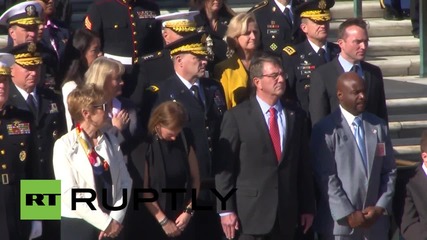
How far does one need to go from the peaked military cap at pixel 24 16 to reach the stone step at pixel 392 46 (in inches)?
202

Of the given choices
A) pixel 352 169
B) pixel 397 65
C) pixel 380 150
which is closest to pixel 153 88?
pixel 352 169

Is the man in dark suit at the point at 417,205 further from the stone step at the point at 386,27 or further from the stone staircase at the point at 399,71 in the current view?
the stone step at the point at 386,27

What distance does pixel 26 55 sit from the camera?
10219 millimetres

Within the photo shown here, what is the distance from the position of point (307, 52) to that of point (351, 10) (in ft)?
15.1

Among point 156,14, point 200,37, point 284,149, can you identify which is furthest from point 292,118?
point 156,14

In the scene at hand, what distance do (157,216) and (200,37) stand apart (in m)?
1.49

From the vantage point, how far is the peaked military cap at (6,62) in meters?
9.84

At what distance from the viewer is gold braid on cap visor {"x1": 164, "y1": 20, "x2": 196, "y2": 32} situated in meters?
11.0

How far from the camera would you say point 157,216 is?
32.5 ft

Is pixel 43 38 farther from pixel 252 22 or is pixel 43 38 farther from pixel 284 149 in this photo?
pixel 284 149

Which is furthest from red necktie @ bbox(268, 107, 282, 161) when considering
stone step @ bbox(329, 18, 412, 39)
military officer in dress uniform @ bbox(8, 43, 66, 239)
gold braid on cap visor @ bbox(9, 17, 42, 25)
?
stone step @ bbox(329, 18, 412, 39)

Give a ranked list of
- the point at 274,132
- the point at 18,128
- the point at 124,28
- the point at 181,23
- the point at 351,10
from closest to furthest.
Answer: the point at 18,128, the point at 274,132, the point at 181,23, the point at 124,28, the point at 351,10

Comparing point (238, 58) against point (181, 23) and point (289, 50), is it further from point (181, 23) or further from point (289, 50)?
point (181, 23)

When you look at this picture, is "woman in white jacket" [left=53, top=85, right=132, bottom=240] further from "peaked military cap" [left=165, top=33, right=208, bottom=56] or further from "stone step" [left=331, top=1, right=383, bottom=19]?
"stone step" [left=331, top=1, right=383, bottom=19]
